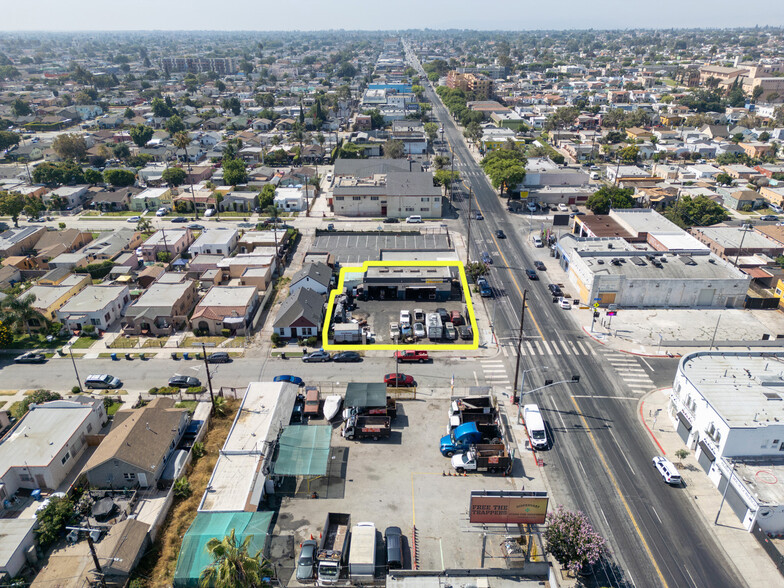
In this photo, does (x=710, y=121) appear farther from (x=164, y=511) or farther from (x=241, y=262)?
(x=164, y=511)

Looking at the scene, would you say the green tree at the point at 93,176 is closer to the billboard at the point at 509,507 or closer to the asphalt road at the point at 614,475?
the asphalt road at the point at 614,475

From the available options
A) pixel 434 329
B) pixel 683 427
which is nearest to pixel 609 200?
pixel 434 329

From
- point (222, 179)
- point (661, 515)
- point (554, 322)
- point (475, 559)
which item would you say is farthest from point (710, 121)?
point (475, 559)

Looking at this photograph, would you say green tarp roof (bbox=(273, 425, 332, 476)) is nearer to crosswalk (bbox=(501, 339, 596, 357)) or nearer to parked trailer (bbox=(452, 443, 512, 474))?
parked trailer (bbox=(452, 443, 512, 474))

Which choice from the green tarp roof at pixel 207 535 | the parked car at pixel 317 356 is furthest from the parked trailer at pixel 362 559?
the parked car at pixel 317 356

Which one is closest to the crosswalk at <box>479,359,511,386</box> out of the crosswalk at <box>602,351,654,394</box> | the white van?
the white van
